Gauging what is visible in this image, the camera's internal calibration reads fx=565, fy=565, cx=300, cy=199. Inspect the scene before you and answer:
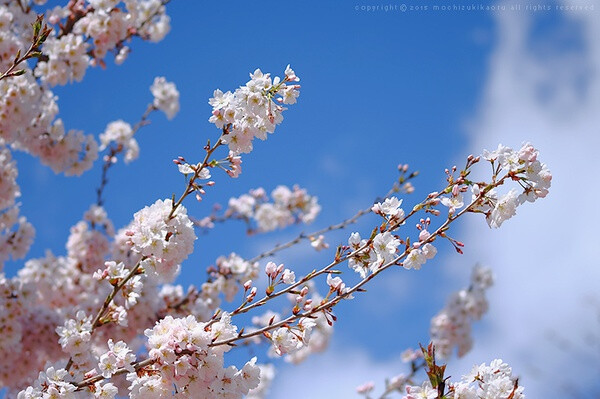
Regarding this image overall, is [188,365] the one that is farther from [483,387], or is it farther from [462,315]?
[462,315]

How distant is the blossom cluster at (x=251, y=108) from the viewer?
3389 mm

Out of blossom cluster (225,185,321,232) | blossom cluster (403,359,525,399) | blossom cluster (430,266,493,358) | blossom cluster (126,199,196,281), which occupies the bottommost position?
blossom cluster (403,359,525,399)

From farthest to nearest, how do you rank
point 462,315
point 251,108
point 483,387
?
1. point 462,315
2. point 251,108
3. point 483,387

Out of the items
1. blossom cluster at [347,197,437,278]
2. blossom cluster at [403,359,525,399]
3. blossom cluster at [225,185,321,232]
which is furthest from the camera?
blossom cluster at [225,185,321,232]

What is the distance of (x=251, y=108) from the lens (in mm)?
3434

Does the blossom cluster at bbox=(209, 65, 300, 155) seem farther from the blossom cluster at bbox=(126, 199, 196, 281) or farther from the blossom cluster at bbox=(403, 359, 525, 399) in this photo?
the blossom cluster at bbox=(403, 359, 525, 399)

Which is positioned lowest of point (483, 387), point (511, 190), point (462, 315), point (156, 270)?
point (483, 387)

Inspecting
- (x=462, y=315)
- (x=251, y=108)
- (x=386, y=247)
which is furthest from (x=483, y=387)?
(x=462, y=315)

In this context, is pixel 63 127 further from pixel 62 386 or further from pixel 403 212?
pixel 403 212

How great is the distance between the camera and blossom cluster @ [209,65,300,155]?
3.39m

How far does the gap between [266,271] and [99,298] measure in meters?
3.88

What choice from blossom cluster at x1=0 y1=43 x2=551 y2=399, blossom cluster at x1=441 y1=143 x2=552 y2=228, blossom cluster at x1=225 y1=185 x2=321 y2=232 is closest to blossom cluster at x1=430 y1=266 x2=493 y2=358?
blossom cluster at x1=0 y1=43 x2=551 y2=399

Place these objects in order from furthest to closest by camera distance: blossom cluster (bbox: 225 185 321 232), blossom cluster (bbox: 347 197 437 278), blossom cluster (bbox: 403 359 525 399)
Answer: blossom cluster (bbox: 225 185 321 232), blossom cluster (bbox: 347 197 437 278), blossom cluster (bbox: 403 359 525 399)

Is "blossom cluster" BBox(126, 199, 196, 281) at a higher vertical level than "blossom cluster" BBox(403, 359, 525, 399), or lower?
higher
